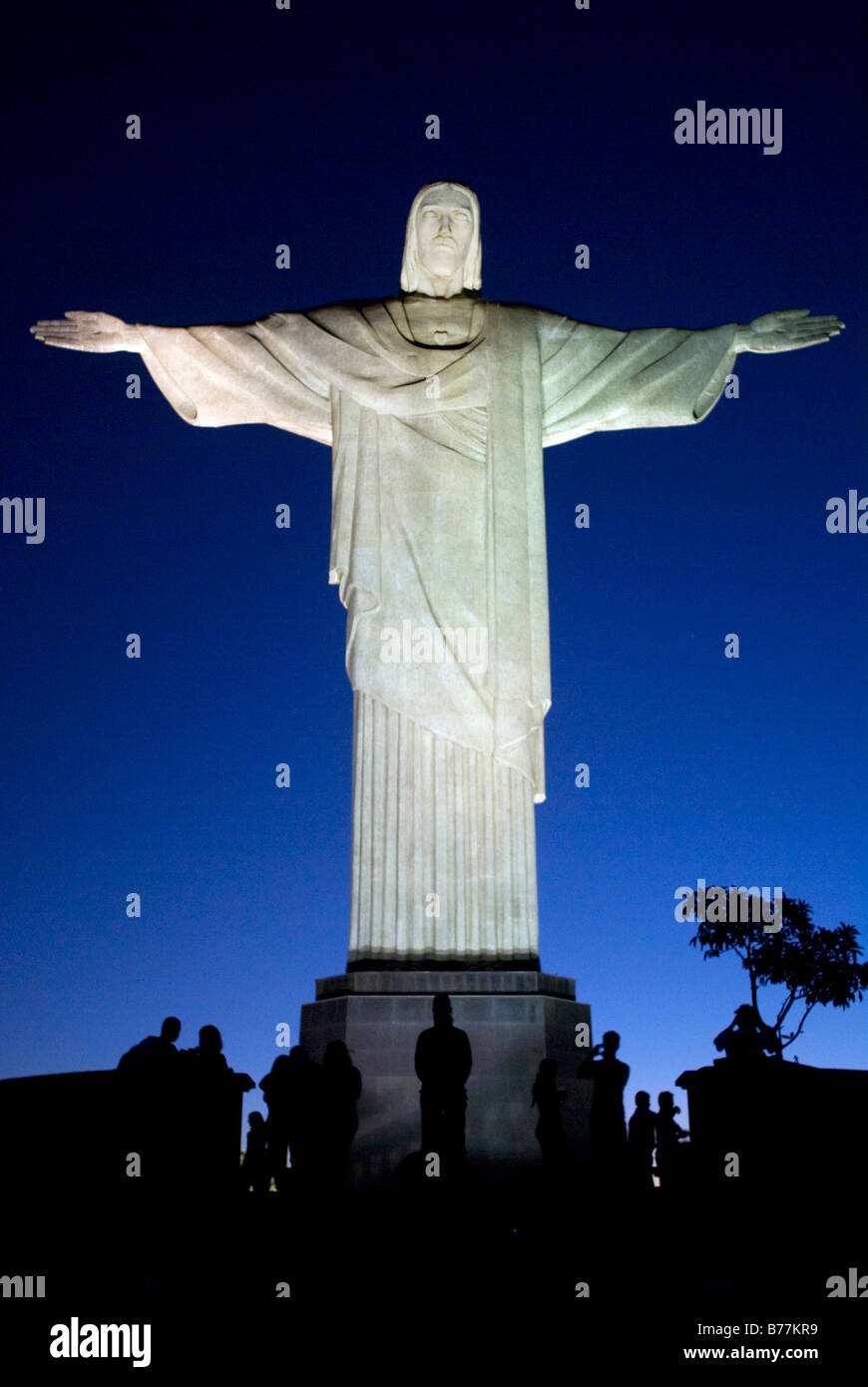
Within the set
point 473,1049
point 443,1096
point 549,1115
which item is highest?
point 473,1049

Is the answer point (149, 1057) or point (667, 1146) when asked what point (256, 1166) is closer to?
point (149, 1057)

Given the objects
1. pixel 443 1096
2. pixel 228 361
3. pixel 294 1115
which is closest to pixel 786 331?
pixel 228 361

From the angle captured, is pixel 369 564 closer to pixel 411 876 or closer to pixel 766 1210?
pixel 411 876

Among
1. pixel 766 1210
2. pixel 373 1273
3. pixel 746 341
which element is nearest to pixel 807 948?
pixel 746 341

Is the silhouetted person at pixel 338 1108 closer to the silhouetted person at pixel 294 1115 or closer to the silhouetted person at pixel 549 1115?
the silhouetted person at pixel 294 1115

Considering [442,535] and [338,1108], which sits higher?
[442,535]
